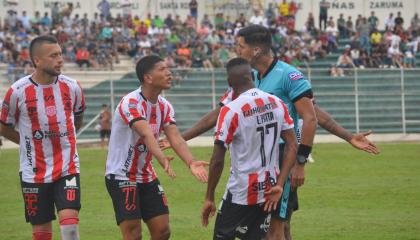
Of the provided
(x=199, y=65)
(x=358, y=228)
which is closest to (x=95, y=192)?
(x=358, y=228)

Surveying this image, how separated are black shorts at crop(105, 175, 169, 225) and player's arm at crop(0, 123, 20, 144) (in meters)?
1.20

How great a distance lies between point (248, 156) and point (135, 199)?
1728mm

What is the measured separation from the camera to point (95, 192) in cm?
2134

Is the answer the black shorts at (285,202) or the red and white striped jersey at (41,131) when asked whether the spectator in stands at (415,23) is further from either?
the red and white striped jersey at (41,131)

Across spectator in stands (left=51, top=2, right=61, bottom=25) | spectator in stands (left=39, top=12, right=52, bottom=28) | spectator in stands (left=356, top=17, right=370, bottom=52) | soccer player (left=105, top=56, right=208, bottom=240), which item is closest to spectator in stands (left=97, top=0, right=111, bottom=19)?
spectator in stands (left=51, top=2, right=61, bottom=25)

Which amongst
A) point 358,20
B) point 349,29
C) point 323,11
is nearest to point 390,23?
point 358,20

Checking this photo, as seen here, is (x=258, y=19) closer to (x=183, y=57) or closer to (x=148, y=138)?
(x=183, y=57)

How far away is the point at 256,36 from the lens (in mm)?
9703

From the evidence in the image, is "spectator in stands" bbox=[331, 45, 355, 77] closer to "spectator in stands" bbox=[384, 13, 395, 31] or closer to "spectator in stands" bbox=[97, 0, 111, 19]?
"spectator in stands" bbox=[384, 13, 395, 31]

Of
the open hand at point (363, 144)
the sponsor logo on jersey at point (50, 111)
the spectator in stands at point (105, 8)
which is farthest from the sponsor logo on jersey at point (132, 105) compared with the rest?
the spectator in stands at point (105, 8)

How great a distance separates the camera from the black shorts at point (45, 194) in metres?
10.3

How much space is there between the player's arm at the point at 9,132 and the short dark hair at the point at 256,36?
2778 mm

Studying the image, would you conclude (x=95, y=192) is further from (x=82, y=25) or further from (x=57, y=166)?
(x=82, y=25)

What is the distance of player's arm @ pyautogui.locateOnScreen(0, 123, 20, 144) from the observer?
35.2 feet
